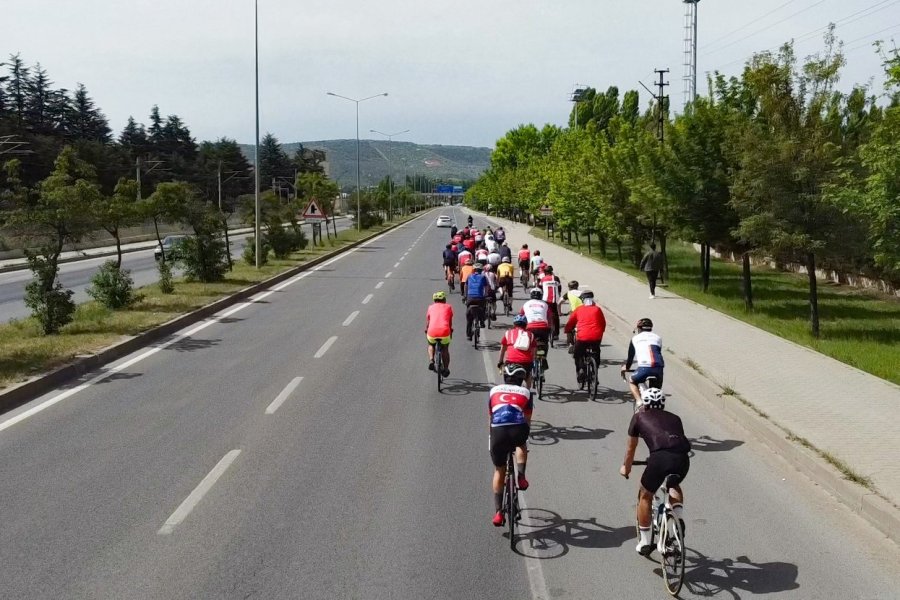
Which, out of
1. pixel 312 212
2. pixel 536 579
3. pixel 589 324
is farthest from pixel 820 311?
pixel 312 212

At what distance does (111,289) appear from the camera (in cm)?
1973

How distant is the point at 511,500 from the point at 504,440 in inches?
17.9

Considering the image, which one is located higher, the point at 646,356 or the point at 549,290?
the point at 549,290

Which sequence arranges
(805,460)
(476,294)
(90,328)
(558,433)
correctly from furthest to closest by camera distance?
(90,328) → (476,294) → (558,433) → (805,460)

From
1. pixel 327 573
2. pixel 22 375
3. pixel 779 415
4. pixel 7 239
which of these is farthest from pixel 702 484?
pixel 7 239

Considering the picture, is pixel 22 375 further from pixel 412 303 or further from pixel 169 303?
pixel 412 303

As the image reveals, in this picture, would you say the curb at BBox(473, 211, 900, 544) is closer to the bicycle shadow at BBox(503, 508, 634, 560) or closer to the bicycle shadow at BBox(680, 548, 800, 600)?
the bicycle shadow at BBox(680, 548, 800, 600)

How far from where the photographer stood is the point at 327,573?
5684 millimetres

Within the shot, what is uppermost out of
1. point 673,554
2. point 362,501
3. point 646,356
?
point 646,356

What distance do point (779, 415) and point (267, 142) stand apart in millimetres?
135006

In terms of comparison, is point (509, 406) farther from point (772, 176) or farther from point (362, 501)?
point (772, 176)

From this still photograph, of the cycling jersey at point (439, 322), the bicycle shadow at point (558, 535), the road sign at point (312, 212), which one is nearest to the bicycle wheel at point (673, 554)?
the bicycle shadow at point (558, 535)

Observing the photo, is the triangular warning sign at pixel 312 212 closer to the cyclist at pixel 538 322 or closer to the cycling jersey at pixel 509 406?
the cyclist at pixel 538 322

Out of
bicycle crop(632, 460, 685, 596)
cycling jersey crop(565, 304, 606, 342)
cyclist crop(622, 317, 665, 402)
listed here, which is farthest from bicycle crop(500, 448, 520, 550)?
cycling jersey crop(565, 304, 606, 342)
